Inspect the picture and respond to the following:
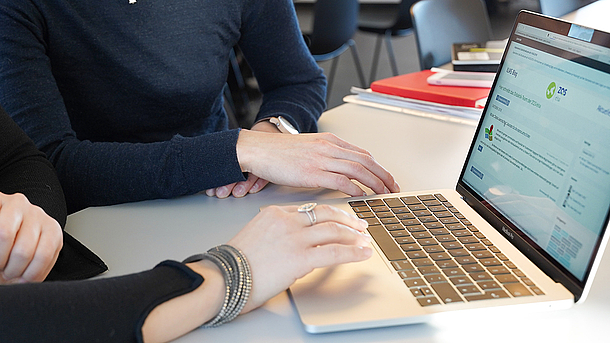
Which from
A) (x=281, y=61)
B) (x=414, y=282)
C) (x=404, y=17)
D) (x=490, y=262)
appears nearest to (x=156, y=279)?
(x=414, y=282)

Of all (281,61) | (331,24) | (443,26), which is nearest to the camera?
(281,61)

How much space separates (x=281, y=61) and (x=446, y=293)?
2.74 feet

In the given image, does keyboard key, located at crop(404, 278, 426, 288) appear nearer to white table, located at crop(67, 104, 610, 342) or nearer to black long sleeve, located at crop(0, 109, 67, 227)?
white table, located at crop(67, 104, 610, 342)

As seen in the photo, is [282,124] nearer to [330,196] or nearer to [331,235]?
[330,196]

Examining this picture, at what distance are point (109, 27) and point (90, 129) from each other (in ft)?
0.76

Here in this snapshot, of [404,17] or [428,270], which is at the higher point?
[428,270]

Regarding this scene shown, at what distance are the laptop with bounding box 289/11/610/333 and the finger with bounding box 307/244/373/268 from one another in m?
0.03

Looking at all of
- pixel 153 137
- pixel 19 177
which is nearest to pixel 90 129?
pixel 153 137

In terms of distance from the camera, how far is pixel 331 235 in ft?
2.05

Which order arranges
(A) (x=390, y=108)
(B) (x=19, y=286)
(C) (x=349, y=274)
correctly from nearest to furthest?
(B) (x=19, y=286)
(C) (x=349, y=274)
(A) (x=390, y=108)

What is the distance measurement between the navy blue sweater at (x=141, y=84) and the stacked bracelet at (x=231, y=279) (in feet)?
0.88

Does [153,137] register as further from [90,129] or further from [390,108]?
[390,108]

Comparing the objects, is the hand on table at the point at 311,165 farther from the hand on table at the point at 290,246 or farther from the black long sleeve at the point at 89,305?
the black long sleeve at the point at 89,305

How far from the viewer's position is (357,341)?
0.55 meters
